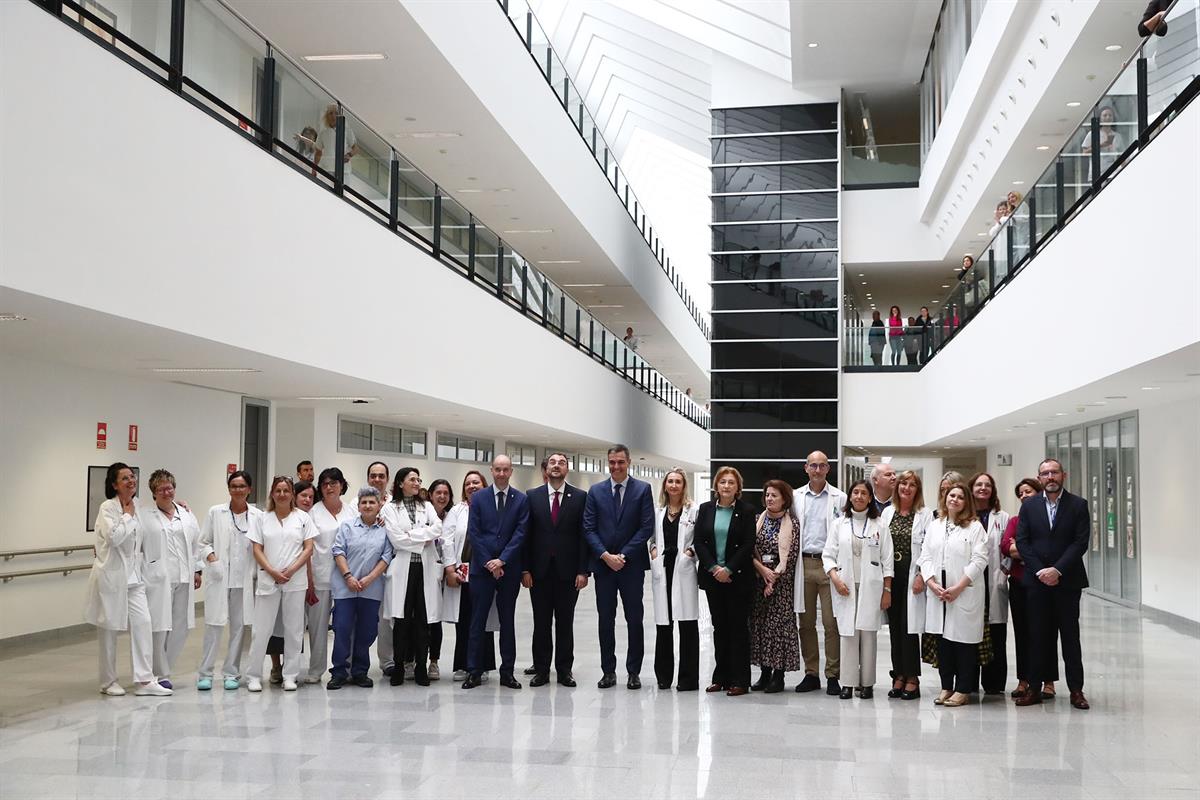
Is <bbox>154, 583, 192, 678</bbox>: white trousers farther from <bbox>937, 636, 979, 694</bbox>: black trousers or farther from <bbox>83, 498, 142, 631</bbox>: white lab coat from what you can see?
<bbox>937, 636, 979, 694</bbox>: black trousers

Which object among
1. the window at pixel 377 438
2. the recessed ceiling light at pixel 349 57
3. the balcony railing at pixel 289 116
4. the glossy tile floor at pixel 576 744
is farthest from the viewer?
the window at pixel 377 438

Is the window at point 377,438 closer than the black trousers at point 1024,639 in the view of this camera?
No

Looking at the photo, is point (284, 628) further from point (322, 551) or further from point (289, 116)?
point (289, 116)

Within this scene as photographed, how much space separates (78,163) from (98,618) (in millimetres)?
3840

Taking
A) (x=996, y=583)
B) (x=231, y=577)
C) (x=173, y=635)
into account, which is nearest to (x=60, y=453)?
(x=173, y=635)

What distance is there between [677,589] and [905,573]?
1895 mm

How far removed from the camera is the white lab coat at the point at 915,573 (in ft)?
31.5

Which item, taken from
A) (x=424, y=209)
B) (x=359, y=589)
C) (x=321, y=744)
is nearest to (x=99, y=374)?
(x=424, y=209)

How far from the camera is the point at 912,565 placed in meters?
9.77

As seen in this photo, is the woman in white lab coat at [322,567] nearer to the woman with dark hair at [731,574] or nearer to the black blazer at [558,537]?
the black blazer at [558,537]

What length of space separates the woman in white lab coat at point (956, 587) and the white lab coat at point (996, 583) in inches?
12.0

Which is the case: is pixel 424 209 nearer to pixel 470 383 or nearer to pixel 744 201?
pixel 470 383

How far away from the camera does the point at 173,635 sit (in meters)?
10.2

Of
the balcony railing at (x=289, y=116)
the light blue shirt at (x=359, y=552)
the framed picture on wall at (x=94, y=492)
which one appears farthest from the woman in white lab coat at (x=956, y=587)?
the framed picture on wall at (x=94, y=492)
